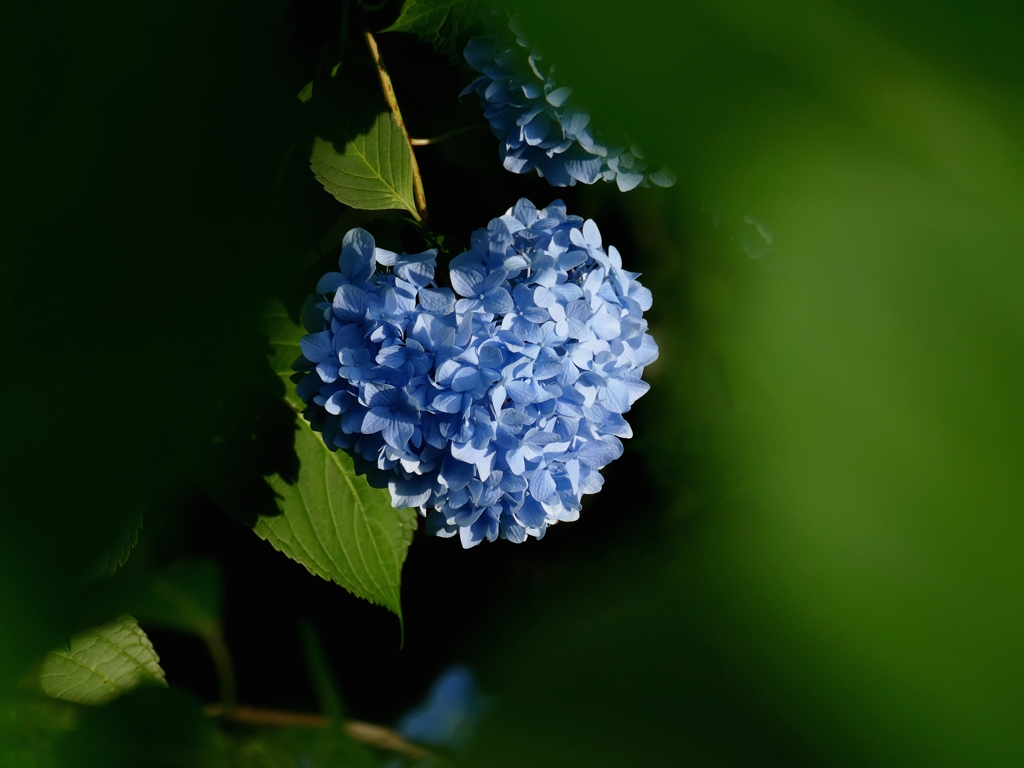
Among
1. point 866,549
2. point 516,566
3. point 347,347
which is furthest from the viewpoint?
point 516,566

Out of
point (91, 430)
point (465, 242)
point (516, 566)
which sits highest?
point (91, 430)

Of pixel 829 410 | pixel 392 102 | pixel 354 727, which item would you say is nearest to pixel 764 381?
pixel 829 410

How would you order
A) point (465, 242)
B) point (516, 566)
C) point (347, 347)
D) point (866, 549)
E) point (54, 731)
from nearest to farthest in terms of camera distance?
point (866, 549)
point (54, 731)
point (347, 347)
point (465, 242)
point (516, 566)

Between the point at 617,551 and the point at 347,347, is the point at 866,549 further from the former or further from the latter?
the point at 347,347

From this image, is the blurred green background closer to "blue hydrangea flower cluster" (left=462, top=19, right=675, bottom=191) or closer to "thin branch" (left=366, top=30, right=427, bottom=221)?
"blue hydrangea flower cluster" (left=462, top=19, right=675, bottom=191)

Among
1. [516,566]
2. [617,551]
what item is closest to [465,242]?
[516,566]

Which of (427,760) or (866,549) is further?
(427,760)
